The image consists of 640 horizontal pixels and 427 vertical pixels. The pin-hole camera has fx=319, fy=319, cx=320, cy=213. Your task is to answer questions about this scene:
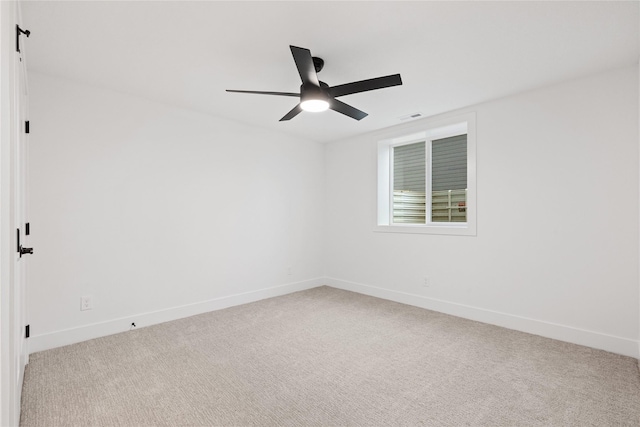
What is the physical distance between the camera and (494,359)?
8.29ft

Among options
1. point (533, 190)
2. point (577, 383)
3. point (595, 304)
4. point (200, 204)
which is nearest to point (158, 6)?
point (200, 204)

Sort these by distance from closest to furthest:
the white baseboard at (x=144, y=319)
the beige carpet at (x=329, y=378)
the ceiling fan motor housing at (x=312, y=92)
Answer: the beige carpet at (x=329, y=378) < the ceiling fan motor housing at (x=312, y=92) < the white baseboard at (x=144, y=319)

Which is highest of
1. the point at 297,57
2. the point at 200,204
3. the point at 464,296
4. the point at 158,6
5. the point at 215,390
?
the point at 158,6

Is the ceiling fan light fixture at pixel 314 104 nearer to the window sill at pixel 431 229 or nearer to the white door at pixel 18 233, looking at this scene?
the white door at pixel 18 233

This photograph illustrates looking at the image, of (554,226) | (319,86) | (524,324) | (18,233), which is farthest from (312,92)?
(524,324)

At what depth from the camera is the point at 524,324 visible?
3123mm

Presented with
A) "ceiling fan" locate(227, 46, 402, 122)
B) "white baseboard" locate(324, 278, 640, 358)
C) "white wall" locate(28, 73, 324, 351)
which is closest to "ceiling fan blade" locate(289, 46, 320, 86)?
"ceiling fan" locate(227, 46, 402, 122)

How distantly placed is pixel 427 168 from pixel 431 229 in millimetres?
876

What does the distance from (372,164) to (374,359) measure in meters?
2.77

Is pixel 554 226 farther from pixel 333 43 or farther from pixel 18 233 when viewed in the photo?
pixel 18 233

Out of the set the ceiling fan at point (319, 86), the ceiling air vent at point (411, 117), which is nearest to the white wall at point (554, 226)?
the ceiling air vent at point (411, 117)

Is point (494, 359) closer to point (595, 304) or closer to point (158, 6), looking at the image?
point (595, 304)

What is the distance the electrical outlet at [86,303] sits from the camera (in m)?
2.90

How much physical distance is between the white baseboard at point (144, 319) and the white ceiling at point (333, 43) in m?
2.24
